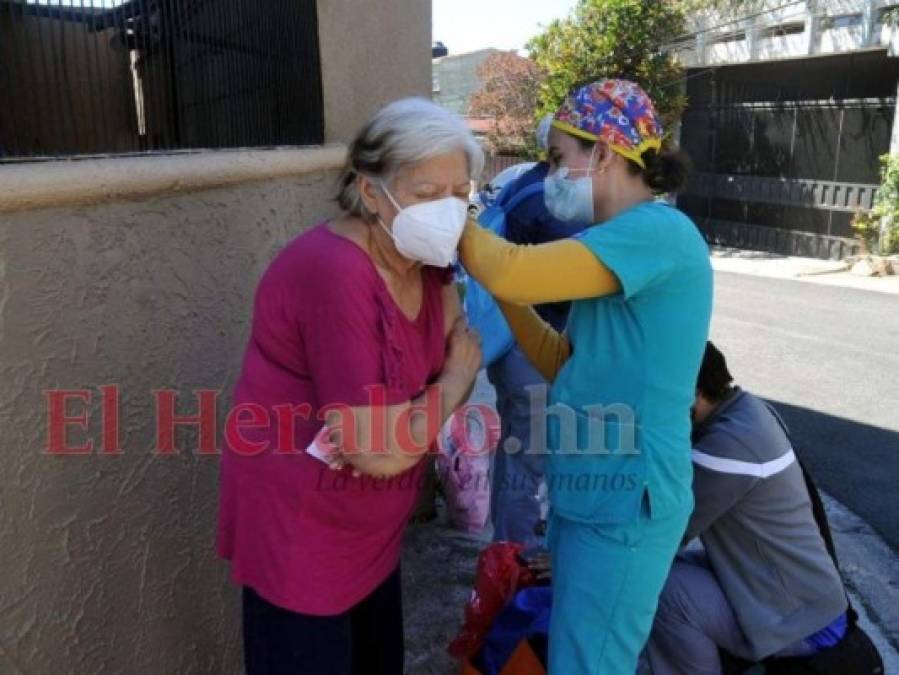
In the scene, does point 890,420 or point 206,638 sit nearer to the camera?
point 206,638

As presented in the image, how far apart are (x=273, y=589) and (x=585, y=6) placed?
1465 centimetres

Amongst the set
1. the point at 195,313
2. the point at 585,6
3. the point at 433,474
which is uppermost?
the point at 585,6

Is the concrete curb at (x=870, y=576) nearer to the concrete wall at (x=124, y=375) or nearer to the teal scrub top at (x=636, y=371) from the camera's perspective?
the teal scrub top at (x=636, y=371)

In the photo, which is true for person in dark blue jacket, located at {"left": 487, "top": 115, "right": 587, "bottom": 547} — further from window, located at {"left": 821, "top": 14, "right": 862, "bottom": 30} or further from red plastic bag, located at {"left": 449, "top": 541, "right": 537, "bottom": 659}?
window, located at {"left": 821, "top": 14, "right": 862, "bottom": 30}

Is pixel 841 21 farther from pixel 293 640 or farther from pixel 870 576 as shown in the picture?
pixel 293 640

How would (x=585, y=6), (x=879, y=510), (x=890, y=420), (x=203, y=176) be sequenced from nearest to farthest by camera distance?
(x=203, y=176)
(x=879, y=510)
(x=890, y=420)
(x=585, y=6)

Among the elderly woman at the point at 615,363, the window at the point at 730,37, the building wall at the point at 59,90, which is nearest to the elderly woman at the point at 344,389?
the elderly woman at the point at 615,363

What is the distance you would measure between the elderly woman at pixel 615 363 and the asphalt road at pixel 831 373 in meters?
2.61

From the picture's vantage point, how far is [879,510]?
13.7ft

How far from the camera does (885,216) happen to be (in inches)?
445

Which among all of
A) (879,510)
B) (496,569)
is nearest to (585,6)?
(879,510)

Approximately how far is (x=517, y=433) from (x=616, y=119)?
1.72 meters

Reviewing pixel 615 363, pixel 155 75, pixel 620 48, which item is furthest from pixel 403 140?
pixel 620 48

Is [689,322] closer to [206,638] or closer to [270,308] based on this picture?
[270,308]
